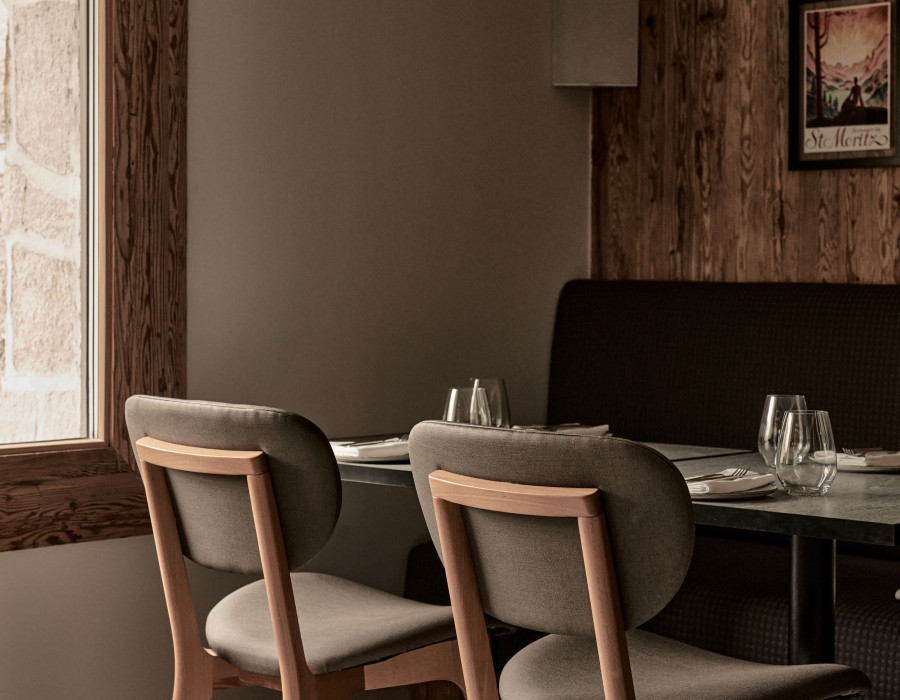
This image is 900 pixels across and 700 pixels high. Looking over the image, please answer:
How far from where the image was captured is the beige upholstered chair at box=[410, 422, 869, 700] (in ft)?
4.68

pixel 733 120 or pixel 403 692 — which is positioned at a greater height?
pixel 733 120

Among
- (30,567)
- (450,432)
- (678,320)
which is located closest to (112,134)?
(30,567)

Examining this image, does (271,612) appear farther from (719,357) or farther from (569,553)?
(719,357)

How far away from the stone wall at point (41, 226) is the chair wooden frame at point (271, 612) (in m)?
0.70

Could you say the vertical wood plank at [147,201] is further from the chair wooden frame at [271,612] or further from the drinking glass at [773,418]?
the drinking glass at [773,418]

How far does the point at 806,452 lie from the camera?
5.87 ft

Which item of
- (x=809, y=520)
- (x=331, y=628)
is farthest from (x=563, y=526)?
(x=331, y=628)

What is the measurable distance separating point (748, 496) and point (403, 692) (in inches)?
65.5

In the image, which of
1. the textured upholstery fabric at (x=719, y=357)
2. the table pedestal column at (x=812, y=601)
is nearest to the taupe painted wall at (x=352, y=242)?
the textured upholstery fabric at (x=719, y=357)

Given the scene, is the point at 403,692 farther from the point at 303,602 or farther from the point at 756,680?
the point at 756,680

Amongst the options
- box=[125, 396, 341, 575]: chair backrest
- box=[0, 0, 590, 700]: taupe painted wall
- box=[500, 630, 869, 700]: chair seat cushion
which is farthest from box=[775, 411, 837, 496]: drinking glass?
box=[0, 0, 590, 700]: taupe painted wall

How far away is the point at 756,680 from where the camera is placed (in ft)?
5.48

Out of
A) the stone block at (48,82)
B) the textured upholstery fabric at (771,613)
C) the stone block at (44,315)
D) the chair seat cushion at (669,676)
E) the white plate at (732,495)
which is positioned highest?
the stone block at (48,82)

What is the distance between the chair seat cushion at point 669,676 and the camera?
1.64 metres
